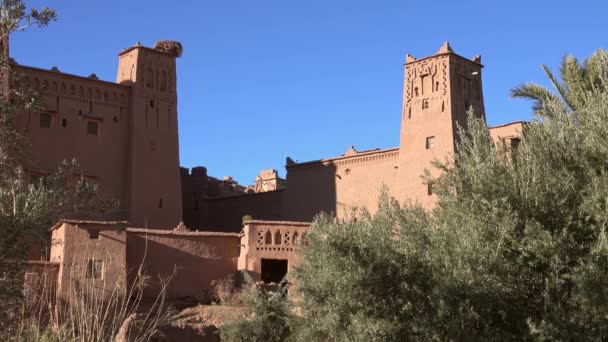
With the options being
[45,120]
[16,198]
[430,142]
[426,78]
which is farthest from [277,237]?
[16,198]

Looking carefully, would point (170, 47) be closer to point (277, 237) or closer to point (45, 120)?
point (45, 120)

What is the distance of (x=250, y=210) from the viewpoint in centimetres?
3425

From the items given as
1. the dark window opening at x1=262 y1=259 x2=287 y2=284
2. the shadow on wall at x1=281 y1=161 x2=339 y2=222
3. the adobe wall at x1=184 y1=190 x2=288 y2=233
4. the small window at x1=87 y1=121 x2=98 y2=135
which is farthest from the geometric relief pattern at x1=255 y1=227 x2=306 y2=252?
the adobe wall at x1=184 y1=190 x2=288 y2=233

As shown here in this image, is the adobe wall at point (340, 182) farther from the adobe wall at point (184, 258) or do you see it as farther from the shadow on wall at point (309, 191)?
the adobe wall at point (184, 258)

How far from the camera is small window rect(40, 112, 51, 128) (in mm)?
27595

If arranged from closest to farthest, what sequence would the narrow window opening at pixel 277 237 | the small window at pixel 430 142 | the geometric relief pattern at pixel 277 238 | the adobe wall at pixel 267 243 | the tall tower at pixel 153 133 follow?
the adobe wall at pixel 267 243 → the geometric relief pattern at pixel 277 238 → the narrow window opening at pixel 277 237 → the small window at pixel 430 142 → the tall tower at pixel 153 133

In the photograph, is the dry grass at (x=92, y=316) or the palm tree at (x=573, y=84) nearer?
the dry grass at (x=92, y=316)

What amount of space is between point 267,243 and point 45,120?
9.04 metres

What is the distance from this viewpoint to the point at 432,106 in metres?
29.2

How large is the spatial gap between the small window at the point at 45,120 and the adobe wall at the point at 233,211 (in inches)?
355

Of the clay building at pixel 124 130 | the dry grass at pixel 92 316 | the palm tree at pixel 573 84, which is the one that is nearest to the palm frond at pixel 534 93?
the palm tree at pixel 573 84

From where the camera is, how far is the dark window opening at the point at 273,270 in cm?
2502

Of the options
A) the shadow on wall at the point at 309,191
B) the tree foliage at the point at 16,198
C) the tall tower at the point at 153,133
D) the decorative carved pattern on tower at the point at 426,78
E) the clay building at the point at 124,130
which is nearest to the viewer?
the tree foliage at the point at 16,198

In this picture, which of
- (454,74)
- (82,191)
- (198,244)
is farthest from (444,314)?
(454,74)
